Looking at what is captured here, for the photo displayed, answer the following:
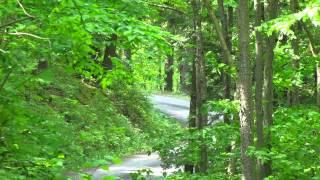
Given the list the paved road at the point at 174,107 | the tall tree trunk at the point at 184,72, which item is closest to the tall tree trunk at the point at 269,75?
the tall tree trunk at the point at 184,72

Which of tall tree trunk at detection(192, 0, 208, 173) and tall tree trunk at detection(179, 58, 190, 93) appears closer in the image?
tall tree trunk at detection(192, 0, 208, 173)

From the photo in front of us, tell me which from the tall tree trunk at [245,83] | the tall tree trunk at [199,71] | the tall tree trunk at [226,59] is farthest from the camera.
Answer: the tall tree trunk at [199,71]

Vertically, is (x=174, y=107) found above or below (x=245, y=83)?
below

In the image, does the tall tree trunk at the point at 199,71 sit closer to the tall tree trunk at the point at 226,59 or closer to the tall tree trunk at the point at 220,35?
the tall tree trunk at the point at 226,59

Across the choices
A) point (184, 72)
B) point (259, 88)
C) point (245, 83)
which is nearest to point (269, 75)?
point (259, 88)

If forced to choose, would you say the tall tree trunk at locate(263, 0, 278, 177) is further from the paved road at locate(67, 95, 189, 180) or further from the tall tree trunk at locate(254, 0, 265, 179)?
the paved road at locate(67, 95, 189, 180)

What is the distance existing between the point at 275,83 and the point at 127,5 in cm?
622

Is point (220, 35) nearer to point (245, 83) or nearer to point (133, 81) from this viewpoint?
point (245, 83)

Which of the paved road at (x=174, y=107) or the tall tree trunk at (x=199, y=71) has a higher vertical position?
the tall tree trunk at (x=199, y=71)

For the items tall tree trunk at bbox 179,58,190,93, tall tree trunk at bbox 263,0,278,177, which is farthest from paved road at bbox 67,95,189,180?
tall tree trunk at bbox 179,58,190,93

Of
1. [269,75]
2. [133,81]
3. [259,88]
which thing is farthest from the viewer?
[269,75]

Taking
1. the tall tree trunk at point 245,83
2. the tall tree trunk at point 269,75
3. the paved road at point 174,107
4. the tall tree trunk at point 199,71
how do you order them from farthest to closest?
the paved road at point 174,107, the tall tree trunk at point 199,71, the tall tree trunk at point 269,75, the tall tree trunk at point 245,83

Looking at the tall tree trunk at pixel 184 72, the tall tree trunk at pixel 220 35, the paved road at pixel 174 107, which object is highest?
the tall tree trunk at pixel 220 35

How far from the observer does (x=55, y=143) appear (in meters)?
5.11
